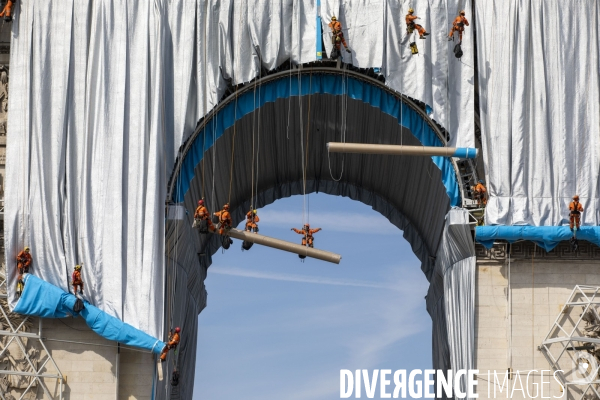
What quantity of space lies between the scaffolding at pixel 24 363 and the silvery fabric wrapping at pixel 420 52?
10211 millimetres

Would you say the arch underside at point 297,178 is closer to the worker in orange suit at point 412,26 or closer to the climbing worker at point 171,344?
the climbing worker at point 171,344

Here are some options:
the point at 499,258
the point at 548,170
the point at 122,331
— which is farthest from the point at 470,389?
the point at 122,331

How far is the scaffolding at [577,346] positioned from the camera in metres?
30.9

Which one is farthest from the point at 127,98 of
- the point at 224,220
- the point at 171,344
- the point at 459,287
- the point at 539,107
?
the point at 539,107

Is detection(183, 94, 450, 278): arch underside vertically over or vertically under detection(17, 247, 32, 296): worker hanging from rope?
over

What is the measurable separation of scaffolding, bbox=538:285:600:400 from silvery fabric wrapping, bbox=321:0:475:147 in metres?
4.94

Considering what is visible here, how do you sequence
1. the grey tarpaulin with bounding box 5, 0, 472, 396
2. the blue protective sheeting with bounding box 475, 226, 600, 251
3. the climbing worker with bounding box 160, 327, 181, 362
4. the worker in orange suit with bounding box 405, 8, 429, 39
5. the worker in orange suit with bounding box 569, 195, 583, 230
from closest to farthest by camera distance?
the climbing worker with bounding box 160, 327, 181, 362, the worker in orange suit with bounding box 569, 195, 583, 230, the blue protective sheeting with bounding box 475, 226, 600, 251, the grey tarpaulin with bounding box 5, 0, 472, 396, the worker in orange suit with bounding box 405, 8, 429, 39

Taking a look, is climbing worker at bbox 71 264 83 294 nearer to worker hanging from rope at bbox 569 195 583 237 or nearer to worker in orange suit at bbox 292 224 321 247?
worker in orange suit at bbox 292 224 321 247

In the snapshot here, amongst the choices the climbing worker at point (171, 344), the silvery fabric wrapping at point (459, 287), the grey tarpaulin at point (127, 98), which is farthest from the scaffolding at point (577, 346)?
the climbing worker at point (171, 344)

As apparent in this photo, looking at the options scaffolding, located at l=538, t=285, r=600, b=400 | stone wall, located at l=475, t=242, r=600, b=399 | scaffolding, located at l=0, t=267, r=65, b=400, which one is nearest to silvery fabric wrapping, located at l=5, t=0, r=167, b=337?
scaffolding, located at l=0, t=267, r=65, b=400

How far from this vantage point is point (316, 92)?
1309 inches

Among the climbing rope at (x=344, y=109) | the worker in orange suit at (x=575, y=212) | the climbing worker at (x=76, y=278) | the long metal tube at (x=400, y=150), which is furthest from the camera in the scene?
the climbing rope at (x=344, y=109)

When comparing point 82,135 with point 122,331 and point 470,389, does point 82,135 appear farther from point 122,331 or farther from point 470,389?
point 470,389

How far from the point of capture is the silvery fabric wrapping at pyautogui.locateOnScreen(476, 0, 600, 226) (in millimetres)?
31953
